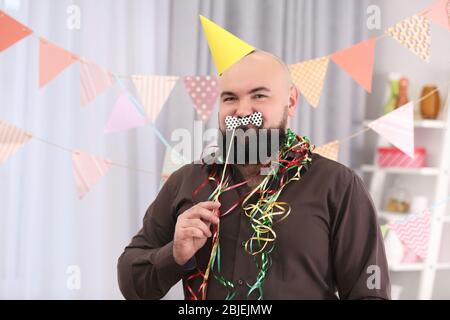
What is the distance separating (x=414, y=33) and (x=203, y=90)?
0.71 m

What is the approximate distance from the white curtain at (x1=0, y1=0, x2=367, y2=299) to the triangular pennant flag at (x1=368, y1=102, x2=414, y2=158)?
27.9 inches

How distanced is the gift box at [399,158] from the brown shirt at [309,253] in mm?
1426

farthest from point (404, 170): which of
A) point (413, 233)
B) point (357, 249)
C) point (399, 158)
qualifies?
point (357, 249)

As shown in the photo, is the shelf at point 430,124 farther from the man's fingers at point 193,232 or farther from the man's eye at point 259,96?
A: the man's fingers at point 193,232

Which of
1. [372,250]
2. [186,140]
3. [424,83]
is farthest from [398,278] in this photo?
[372,250]

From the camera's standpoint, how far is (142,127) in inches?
93.3

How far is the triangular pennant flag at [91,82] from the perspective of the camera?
2127mm

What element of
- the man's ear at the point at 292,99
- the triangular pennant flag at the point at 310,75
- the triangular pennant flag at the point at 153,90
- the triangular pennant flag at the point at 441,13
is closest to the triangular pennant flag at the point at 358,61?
the triangular pennant flag at the point at 310,75

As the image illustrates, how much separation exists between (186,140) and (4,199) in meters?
0.71

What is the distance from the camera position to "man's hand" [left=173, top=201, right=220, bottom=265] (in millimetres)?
1104

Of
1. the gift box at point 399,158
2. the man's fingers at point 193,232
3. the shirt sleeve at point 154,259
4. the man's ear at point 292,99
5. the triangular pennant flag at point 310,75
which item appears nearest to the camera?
the man's fingers at point 193,232

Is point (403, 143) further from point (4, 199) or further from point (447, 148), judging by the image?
point (4, 199)
